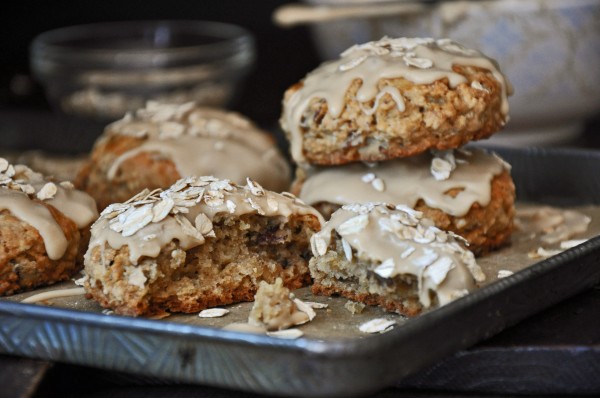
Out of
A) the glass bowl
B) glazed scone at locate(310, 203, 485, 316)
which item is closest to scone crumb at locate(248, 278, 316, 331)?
glazed scone at locate(310, 203, 485, 316)

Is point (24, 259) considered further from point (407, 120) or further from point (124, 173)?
point (407, 120)

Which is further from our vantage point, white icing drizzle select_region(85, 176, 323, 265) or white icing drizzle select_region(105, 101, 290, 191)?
white icing drizzle select_region(105, 101, 290, 191)

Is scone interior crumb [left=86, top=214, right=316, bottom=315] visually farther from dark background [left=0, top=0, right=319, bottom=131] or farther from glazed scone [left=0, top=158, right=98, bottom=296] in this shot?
dark background [left=0, top=0, right=319, bottom=131]

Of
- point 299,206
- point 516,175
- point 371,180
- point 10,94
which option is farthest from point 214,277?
point 10,94

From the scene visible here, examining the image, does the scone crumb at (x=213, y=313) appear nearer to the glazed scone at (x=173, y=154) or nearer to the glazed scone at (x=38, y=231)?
the glazed scone at (x=38, y=231)

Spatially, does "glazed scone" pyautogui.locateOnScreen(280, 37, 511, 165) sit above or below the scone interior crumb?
above

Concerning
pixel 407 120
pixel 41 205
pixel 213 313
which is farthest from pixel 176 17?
pixel 213 313

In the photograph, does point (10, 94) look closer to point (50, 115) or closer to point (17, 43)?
point (17, 43)
